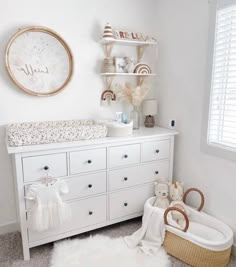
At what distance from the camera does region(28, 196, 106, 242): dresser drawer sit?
2023mm

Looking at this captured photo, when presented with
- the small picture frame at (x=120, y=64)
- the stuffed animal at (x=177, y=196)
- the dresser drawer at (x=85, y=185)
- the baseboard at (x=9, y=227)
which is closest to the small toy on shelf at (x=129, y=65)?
the small picture frame at (x=120, y=64)

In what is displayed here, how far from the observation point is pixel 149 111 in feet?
8.68

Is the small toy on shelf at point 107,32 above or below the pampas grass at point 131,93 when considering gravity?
above

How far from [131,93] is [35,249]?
161 cm

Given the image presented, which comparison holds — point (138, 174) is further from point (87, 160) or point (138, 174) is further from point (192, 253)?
point (192, 253)

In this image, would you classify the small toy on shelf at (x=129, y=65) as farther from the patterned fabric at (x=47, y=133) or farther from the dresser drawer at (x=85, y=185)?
the dresser drawer at (x=85, y=185)

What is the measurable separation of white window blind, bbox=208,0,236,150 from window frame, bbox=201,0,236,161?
1.0 inches

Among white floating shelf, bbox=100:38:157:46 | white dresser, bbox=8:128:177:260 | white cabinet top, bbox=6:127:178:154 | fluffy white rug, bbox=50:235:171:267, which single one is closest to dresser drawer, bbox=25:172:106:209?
white dresser, bbox=8:128:177:260

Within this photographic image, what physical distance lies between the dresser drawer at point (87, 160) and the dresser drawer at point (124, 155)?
0.25 ft

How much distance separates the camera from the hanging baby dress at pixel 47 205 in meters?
1.83

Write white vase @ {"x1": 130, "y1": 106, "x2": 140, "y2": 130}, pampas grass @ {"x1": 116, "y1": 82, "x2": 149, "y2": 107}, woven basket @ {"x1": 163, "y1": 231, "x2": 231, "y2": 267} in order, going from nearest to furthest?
woven basket @ {"x1": 163, "y1": 231, "x2": 231, "y2": 267}, pampas grass @ {"x1": 116, "y1": 82, "x2": 149, "y2": 107}, white vase @ {"x1": 130, "y1": 106, "x2": 140, "y2": 130}

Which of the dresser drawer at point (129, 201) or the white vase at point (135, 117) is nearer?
the dresser drawer at point (129, 201)

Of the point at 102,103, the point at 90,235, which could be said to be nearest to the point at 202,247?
the point at 90,235

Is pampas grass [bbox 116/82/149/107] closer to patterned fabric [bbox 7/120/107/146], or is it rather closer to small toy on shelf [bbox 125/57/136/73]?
small toy on shelf [bbox 125/57/136/73]
